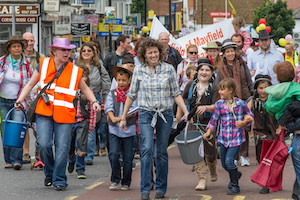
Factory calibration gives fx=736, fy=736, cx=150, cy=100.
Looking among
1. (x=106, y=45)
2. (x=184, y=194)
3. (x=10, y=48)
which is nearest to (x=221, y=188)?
(x=184, y=194)

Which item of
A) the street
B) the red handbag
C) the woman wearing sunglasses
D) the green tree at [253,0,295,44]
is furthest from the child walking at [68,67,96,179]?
the green tree at [253,0,295,44]

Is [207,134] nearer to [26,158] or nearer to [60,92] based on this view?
[60,92]

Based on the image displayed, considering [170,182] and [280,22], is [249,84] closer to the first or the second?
[170,182]

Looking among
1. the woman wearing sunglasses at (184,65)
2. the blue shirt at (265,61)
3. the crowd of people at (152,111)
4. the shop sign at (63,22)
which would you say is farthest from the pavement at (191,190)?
the shop sign at (63,22)

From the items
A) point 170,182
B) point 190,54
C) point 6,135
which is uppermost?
point 190,54

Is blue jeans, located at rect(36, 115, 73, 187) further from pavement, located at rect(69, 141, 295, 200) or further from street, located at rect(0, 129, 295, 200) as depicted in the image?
pavement, located at rect(69, 141, 295, 200)

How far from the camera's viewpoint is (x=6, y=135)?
32.6ft

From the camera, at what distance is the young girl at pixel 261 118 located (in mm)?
10758

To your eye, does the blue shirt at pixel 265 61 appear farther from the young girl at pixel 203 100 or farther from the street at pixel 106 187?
the young girl at pixel 203 100

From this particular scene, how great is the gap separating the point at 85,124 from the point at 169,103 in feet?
→ 7.71

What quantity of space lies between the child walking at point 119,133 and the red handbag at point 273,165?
1787 mm

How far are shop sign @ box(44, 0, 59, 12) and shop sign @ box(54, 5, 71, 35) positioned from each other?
12.1ft

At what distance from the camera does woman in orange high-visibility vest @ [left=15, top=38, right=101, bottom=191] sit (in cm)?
916

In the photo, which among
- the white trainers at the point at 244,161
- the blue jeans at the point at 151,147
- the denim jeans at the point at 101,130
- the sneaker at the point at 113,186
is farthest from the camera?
the denim jeans at the point at 101,130
